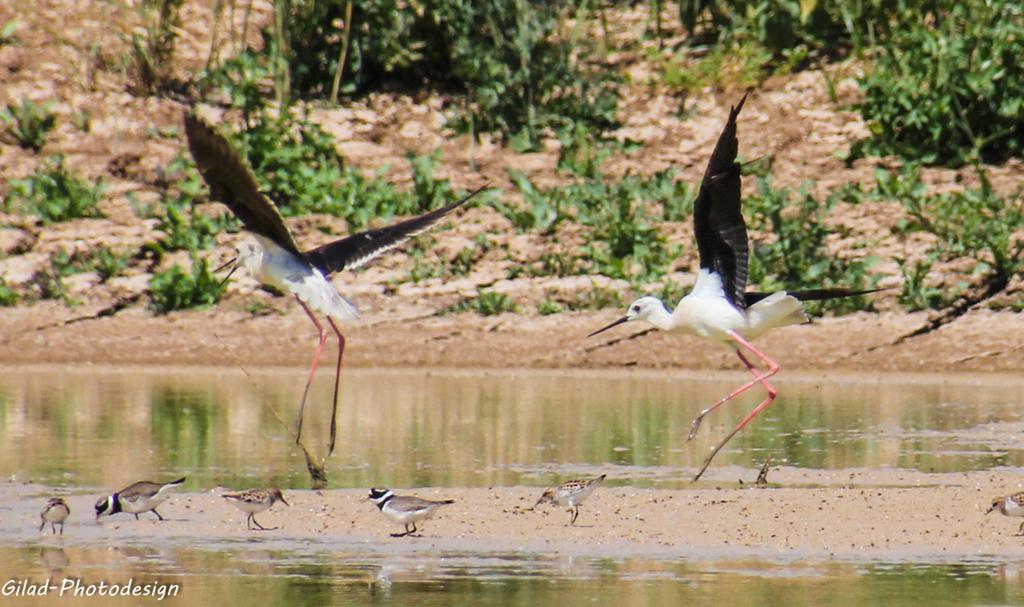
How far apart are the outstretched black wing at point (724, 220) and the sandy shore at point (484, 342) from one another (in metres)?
3.83

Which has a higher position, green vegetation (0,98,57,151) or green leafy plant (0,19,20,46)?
green leafy plant (0,19,20,46)

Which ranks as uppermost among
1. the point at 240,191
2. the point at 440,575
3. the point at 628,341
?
the point at 240,191

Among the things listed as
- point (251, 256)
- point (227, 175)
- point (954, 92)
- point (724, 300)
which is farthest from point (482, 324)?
point (227, 175)

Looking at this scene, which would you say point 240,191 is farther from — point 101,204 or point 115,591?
point 101,204

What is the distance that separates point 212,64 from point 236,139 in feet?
9.25

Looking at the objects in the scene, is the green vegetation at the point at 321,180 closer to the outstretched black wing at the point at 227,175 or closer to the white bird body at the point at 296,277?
the white bird body at the point at 296,277

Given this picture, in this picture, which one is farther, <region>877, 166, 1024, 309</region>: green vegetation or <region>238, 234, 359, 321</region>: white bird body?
<region>877, 166, 1024, 309</region>: green vegetation

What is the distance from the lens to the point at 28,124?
59.0 feet

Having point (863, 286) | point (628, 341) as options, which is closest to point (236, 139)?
point (628, 341)

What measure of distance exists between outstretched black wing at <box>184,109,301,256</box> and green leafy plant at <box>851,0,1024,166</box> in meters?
Result: 7.92

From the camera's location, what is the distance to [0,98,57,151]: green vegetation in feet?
59.0

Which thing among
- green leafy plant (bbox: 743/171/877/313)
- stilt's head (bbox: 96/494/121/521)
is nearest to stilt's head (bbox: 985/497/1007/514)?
stilt's head (bbox: 96/494/121/521)

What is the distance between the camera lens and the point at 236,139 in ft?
56.6

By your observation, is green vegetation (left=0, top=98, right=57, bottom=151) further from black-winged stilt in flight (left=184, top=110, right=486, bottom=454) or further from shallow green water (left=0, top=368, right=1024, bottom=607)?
black-winged stilt in flight (left=184, top=110, right=486, bottom=454)
